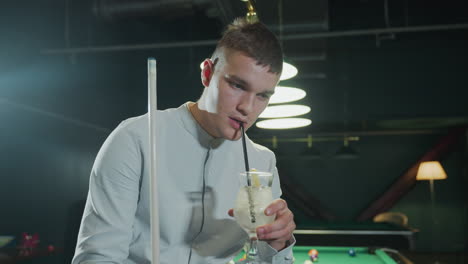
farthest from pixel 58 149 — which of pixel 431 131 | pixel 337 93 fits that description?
pixel 431 131

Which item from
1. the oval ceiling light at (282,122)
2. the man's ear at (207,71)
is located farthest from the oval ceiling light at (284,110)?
the man's ear at (207,71)

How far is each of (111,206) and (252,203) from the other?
0.49 meters

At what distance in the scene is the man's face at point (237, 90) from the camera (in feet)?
4.89

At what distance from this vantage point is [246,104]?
1509 mm

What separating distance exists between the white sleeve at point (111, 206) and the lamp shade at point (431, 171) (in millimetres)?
7370

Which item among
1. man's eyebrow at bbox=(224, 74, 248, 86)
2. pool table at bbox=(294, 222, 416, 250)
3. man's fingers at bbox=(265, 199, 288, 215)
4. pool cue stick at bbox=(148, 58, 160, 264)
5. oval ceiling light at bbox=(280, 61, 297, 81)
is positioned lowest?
pool table at bbox=(294, 222, 416, 250)

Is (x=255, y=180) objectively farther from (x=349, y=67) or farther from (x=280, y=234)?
(x=349, y=67)

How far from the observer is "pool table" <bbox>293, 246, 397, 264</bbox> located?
335cm

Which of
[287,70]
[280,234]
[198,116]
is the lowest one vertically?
[280,234]

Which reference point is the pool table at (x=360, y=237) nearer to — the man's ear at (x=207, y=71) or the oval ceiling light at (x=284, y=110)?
the oval ceiling light at (x=284, y=110)

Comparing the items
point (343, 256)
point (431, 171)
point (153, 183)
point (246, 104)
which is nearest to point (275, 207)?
point (246, 104)

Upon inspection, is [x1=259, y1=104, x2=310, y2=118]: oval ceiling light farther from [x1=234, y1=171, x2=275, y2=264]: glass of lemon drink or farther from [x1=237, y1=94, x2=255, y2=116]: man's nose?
[x1=234, y1=171, x2=275, y2=264]: glass of lemon drink

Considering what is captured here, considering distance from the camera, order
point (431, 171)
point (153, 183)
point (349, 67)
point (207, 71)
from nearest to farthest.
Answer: point (153, 183)
point (207, 71)
point (349, 67)
point (431, 171)

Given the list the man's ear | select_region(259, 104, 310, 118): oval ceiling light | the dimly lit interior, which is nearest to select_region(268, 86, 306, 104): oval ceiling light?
select_region(259, 104, 310, 118): oval ceiling light
